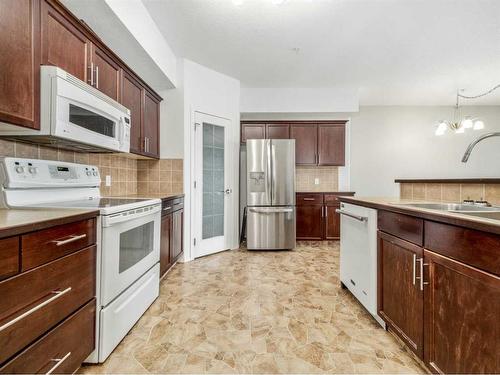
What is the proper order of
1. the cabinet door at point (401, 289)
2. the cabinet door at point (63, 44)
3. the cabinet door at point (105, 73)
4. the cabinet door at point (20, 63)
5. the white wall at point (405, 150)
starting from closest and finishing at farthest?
the cabinet door at point (20, 63)
the cabinet door at point (401, 289)
the cabinet door at point (63, 44)
the cabinet door at point (105, 73)
the white wall at point (405, 150)

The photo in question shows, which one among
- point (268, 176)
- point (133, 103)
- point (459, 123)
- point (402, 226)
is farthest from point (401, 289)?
point (459, 123)

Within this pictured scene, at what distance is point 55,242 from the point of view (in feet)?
3.61

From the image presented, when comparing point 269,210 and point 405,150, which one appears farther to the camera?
point 405,150

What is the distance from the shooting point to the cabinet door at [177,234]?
2.86 meters

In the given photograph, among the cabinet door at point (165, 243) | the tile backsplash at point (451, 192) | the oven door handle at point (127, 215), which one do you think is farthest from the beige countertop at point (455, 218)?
the cabinet door at point (165, 243)

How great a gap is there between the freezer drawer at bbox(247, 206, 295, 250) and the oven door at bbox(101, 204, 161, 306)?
183 centimetres

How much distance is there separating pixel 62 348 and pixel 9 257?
0.54 meters

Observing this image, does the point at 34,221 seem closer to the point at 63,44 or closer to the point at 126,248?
the point at 126,248

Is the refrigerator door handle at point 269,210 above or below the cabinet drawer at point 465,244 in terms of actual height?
below

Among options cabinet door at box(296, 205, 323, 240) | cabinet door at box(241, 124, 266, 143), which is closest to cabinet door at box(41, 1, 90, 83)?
cabinet door at box(241, 124, 266, 143)

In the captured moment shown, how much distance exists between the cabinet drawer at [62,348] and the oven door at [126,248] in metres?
0.14

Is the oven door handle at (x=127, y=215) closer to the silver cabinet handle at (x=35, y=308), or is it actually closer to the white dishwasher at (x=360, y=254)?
the silver cabinet handle at (x=35, y=308)

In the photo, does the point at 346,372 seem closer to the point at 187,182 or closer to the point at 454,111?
the point at 187,182

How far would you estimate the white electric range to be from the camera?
142cm
